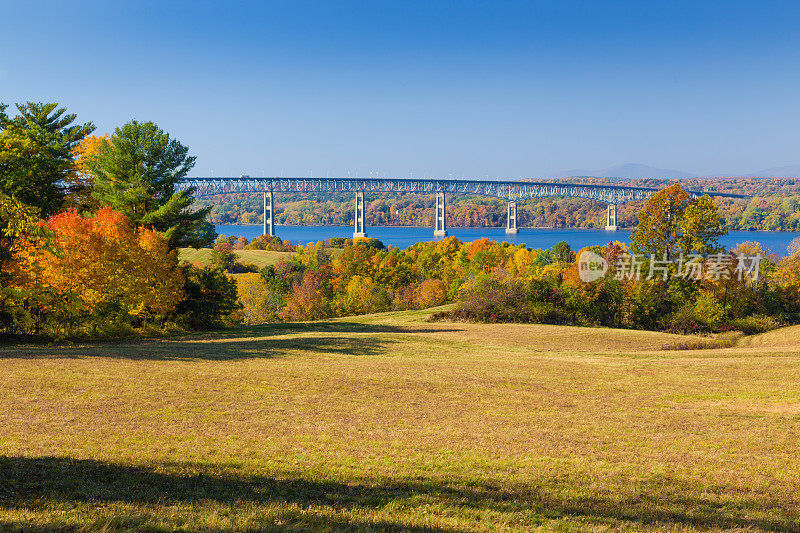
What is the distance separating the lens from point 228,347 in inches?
1059

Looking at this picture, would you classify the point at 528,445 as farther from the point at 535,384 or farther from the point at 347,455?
the point at 535,384

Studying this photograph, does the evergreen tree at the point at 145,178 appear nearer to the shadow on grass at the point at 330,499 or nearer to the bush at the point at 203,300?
the bush at the point at 203,300

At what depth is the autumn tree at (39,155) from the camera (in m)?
28.4

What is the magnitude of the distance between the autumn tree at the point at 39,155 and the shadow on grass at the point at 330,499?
20884mm

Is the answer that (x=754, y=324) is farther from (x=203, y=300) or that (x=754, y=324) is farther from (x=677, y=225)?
(x=203, y=300)

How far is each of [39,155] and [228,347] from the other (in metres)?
18.8

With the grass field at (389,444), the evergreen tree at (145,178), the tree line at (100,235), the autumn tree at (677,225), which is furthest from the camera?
the autumn tree at (677,225)

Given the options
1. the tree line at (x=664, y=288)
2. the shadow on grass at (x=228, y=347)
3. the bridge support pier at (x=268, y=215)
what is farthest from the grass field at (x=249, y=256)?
the shadow on grass at (x=228, y=347)

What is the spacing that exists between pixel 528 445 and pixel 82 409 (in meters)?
10.6

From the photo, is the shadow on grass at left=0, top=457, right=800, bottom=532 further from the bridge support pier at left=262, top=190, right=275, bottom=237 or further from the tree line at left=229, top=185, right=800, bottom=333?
the bridge support pier at left=262, top=190, right=275, bottom=237

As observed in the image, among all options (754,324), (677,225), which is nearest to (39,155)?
Answer: (677,225)

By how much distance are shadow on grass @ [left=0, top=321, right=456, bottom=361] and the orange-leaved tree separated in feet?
9.61

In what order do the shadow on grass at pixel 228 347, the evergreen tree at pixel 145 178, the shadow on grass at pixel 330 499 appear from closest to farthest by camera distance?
the shadow on grass at pixel 330 499
the shadow on grass at pixel 228 347
the evergreen tree at pixel 145 178

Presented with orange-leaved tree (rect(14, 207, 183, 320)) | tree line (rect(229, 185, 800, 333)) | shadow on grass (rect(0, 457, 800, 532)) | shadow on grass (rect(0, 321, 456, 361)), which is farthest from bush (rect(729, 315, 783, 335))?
orange-leaved tree (rect(14, 207, 183, 320))
